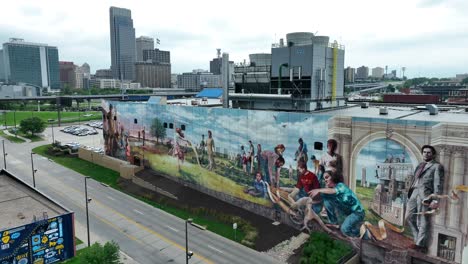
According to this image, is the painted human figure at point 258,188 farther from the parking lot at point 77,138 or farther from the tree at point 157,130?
the parking lot at point 77,138

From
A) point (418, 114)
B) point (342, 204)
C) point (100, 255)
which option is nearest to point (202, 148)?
point (342, 204)

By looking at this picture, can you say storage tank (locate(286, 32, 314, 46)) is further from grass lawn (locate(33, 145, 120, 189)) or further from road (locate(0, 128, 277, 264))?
grass lawn (locate(33, 145, 120, 189))

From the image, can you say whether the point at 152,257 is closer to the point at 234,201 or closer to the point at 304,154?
the point at 234,201

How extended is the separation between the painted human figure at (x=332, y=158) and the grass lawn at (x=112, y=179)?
43.0ft

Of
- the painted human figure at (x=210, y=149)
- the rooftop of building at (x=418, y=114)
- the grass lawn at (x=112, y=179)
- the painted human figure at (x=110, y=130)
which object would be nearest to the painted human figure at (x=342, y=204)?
the rooftop of building at (x=418, y=114)

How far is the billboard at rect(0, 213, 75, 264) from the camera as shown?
21.9m

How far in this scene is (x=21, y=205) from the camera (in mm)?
29109

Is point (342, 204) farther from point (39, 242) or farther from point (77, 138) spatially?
point (77, 138)

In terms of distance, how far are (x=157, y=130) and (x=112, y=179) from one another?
507 inches

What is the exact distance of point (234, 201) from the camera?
4744 centimetres

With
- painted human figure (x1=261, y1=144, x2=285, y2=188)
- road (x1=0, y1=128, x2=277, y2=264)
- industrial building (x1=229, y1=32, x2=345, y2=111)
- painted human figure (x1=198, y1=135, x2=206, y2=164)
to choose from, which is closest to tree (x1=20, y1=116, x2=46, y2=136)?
road (x1=0, y1=128, x2=277, y2=264)

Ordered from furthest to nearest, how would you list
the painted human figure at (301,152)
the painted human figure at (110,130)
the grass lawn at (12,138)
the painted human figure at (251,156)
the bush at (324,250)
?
the grass lawn at (12,138) → the painted human figure at (110,130) → the painted human figure at (251,156) → the painted human figure at (301,152) → the bush at (324,250)

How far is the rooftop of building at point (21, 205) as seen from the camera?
2580 cm

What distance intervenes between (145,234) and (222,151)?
15457 millimetres
